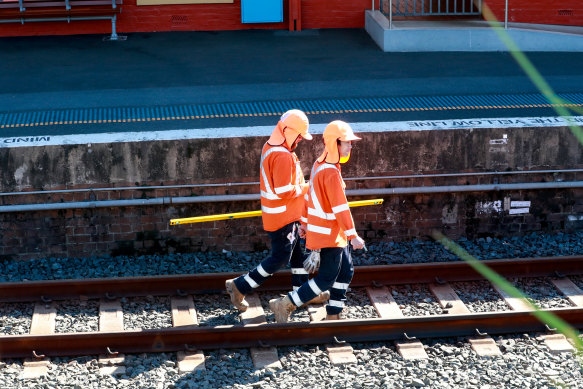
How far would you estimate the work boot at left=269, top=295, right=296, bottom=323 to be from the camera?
8.84 meters

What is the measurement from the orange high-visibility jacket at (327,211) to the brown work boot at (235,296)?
118 centimetres

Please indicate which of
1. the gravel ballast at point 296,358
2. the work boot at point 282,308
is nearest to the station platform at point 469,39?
the gravel ballast at point 296,358

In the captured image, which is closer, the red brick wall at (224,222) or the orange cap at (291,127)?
the orange cap at (291,127)

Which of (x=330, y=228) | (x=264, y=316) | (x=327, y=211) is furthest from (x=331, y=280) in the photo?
(x=264, y=316)

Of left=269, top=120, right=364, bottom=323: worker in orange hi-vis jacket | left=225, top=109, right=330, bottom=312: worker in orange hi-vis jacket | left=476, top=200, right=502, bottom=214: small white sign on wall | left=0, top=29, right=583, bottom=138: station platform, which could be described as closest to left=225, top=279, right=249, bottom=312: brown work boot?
left=225, top=109, right=330, bottom=312: worker in orange hi-vis jacket

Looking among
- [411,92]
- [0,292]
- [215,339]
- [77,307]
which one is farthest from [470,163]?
[0,292]

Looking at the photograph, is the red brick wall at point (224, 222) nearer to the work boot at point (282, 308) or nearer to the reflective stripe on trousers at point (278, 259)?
the reflective stripe on trousers at point (278, 259)

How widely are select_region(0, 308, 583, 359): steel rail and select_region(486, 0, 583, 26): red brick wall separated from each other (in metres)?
9.98

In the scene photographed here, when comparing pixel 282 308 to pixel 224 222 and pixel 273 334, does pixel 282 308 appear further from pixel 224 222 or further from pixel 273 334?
pixel 224 222

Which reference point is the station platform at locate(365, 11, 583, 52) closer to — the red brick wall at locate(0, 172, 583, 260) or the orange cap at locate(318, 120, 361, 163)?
the red brick wall at locate(0, 172, 583, 260)

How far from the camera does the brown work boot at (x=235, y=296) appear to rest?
30.2 ft

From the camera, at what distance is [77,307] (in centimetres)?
944

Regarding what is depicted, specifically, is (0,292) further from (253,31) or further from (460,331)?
(253,31)

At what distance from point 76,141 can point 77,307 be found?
2.17m
